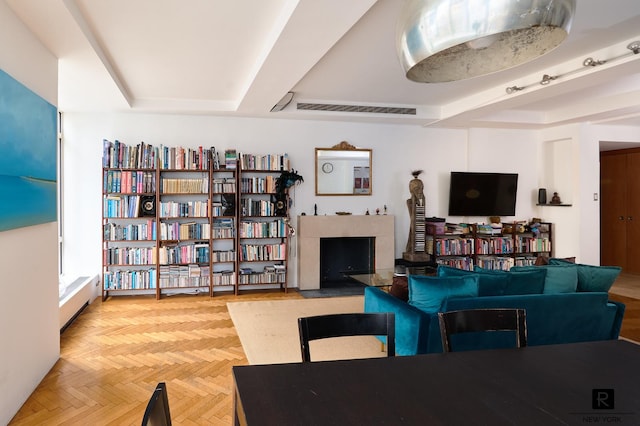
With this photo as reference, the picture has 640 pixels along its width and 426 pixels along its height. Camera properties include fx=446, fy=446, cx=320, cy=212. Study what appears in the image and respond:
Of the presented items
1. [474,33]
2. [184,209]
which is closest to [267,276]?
[184,209]

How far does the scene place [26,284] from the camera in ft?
10.3

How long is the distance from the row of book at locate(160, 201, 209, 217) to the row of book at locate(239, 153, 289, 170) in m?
0.81

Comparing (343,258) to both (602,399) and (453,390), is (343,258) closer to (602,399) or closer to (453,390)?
(453,390)

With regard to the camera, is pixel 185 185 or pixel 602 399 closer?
pixel 602 399

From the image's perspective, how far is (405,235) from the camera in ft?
24.7

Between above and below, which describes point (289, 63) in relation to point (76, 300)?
above

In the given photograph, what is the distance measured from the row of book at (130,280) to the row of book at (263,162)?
79.5 inches

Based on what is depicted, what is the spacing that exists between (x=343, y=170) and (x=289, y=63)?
3.27 meters

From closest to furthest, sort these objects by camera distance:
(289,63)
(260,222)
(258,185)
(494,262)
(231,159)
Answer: (289,63), (231,159), (258,185), (260,222), (494,262)

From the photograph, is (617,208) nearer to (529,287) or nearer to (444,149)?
(444,149)

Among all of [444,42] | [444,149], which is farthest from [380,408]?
[444,149]

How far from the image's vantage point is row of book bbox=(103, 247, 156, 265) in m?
6.11

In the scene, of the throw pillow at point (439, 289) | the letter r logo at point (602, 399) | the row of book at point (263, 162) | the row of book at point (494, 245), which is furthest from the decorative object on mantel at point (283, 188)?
the letter r logo at point (602, 399)

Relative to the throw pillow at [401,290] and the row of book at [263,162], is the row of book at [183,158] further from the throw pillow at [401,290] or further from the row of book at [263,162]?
the throw pillow at [401,290]
